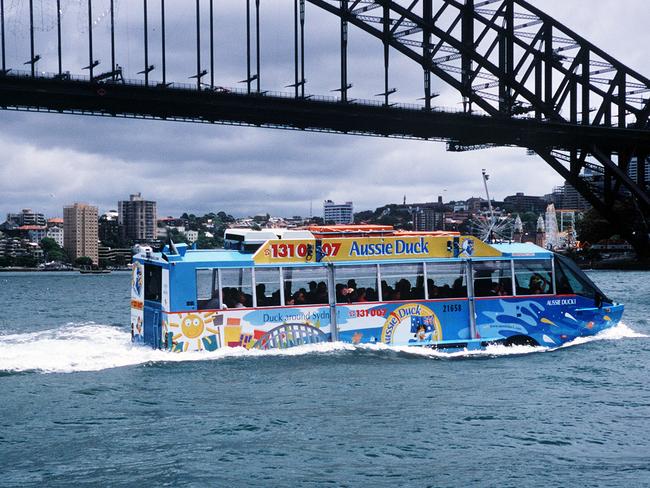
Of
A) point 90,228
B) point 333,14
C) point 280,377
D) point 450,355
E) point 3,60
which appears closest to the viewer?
point 280,377

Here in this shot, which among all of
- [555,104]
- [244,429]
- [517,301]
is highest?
[555,104]

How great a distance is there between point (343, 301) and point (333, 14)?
41.2 m

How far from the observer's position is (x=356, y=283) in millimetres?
18047

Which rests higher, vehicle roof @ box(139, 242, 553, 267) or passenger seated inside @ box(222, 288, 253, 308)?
vehicle roof @ box(139, 242, 553, 267)

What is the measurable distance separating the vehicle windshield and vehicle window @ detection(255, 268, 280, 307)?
19.0ft

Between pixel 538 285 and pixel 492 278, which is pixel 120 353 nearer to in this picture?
pixel 492 278

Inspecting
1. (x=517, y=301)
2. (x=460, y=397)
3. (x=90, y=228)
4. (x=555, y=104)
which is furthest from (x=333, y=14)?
(x=90, y=228)

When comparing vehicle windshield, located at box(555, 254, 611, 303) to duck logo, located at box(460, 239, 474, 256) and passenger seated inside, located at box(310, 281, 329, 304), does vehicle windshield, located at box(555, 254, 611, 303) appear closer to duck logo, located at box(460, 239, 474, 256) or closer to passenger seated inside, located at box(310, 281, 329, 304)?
duck logo, located at box(460, 239, 474, 256)

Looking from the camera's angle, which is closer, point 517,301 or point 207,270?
point 207,270

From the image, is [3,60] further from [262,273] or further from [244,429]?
[244,429]

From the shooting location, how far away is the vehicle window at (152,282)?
693 inches

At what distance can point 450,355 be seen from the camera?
18.3 metres

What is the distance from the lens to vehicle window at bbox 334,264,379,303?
17.9 metres

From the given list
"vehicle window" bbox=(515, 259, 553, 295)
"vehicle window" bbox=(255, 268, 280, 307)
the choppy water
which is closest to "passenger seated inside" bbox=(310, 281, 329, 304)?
"vehicle window" bbox=(255, 268, 280, 307)
